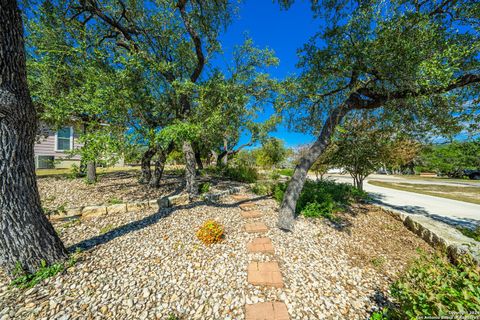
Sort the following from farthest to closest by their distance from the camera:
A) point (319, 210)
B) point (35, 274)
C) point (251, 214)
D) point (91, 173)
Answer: point (91, 173) → point (319, 210) → point (251, 214) → point (35, 274)

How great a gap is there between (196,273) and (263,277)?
91 cm

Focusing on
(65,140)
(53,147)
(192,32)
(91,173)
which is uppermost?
(192,32)

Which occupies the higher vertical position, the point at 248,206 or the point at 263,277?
the point at 248,206

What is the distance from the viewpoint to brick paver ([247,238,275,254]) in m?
2.76

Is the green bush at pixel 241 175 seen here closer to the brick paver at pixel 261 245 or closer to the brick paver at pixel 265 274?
the brick paver at pixel 261 245

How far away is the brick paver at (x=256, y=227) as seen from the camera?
342cm

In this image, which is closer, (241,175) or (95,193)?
(95,193)

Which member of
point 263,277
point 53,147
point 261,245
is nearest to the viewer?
point 263,277

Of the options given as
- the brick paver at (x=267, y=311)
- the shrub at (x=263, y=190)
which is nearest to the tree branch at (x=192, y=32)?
the shrub at (x=263, y=190)

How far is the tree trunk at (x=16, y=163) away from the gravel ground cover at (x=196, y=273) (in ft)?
1.29

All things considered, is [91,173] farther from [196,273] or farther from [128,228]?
[196,273]

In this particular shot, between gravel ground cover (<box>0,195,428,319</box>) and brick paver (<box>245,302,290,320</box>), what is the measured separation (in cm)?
7

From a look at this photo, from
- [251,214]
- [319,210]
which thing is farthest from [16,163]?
[319,210]

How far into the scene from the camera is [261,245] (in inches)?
114
